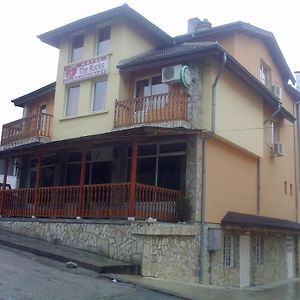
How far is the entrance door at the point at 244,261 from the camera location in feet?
57.9

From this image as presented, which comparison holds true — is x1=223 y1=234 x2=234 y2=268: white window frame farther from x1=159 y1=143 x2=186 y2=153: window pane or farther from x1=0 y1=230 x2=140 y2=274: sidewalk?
x1=0 y1=230 x2=140 y2=274: sidewalk

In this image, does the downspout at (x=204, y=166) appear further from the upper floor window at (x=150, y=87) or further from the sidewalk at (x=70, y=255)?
the sidewalk at (x=70, y=255)

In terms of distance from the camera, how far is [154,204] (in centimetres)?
1427

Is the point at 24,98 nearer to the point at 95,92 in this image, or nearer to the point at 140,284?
the point at 95,92

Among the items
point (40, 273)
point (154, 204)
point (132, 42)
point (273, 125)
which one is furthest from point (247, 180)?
point (40, 273)

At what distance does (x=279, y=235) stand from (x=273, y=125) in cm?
513

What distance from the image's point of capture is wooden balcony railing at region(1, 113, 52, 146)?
18922 mm

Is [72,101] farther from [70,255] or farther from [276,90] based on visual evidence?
[276,90]

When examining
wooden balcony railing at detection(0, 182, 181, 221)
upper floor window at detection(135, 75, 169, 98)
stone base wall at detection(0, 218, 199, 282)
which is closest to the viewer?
stone base wall at detection(0, 218, 199, 282)

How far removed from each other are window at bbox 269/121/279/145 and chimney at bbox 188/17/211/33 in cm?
533

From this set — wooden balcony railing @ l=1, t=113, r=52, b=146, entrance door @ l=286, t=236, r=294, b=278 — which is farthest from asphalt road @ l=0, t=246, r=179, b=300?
entrance door @ l=286, t=236, r=294, b=278

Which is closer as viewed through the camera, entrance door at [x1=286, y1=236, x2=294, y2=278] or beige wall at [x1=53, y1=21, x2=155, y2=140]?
beige wall at [x1=53, y1=21, x2=155, y2=140]

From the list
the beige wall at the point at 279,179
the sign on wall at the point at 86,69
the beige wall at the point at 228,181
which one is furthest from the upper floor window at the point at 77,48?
the beige wall at the point at 279,179

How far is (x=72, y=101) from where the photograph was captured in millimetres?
19062
